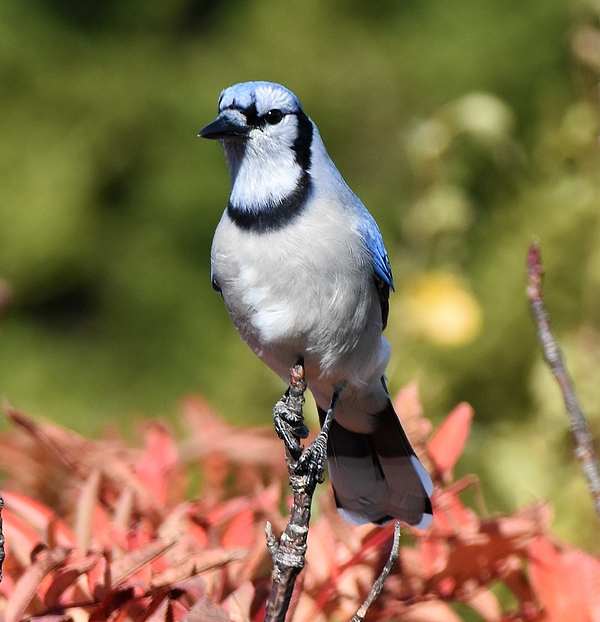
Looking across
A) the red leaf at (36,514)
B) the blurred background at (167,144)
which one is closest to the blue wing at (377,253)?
the red leaf at (36,514)

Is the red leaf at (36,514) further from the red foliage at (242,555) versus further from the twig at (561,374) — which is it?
the twig at (561,374)

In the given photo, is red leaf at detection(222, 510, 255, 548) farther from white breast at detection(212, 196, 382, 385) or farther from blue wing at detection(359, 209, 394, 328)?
blue wing at detection(359, 209, 394, 328)

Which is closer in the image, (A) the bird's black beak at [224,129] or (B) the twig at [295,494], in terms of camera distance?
(B) the twig at [295,494]

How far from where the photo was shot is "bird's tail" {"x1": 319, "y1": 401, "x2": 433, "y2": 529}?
Answer: 4.21 ft

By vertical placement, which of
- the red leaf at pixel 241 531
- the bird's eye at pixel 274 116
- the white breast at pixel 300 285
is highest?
the bird's eye at pixel 274 116

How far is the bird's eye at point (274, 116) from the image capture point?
1354 mm

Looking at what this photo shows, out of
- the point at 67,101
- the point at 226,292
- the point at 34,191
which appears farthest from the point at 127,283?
the point at 226,292

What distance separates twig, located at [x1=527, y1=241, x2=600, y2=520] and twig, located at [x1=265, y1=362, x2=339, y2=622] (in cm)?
30

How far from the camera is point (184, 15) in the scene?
4535mm

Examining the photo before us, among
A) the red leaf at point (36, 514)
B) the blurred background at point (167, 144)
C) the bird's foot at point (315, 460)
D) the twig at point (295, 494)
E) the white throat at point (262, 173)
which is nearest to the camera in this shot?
the twig at point (295, 494)

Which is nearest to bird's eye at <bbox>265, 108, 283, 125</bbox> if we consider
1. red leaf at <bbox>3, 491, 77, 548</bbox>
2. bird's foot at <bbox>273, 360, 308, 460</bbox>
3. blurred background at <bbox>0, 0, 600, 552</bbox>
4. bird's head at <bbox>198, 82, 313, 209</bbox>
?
bird's head at <bbox>198, 82, 313, 209</bbox>

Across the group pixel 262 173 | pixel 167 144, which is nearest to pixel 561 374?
pixel 262 173

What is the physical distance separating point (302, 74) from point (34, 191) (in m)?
1.35

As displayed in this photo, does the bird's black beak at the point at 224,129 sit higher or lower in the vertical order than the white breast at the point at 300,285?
higher
